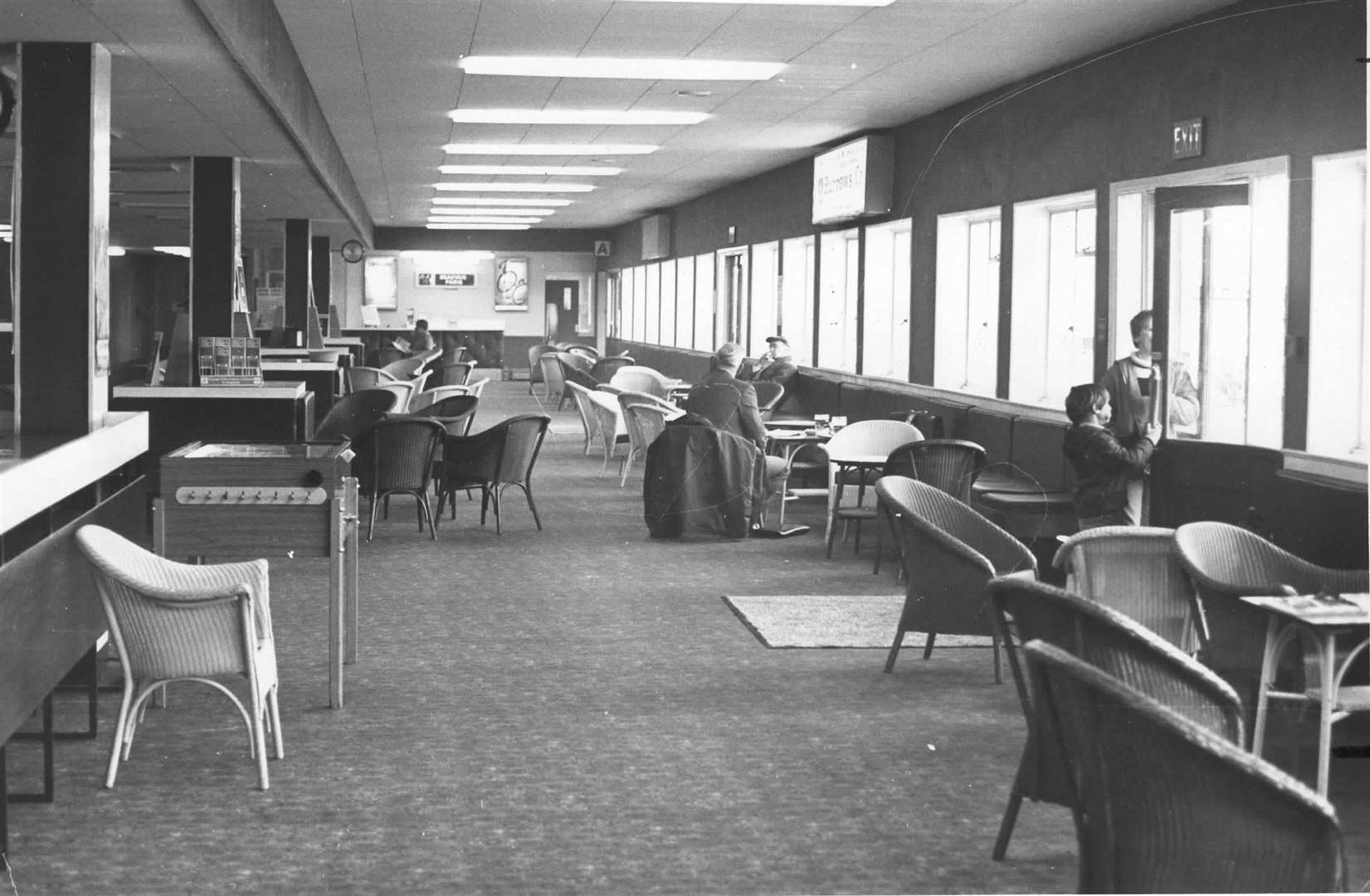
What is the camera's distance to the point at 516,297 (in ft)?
106

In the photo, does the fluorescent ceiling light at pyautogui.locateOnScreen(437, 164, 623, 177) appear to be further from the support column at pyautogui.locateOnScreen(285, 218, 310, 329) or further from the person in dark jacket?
the person in dark jacket

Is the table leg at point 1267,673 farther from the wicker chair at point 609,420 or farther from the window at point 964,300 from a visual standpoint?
the wicker chair at point 609,420

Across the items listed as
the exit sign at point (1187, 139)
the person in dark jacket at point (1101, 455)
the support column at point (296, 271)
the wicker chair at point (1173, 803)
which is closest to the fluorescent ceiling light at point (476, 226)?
the support column at point (296, 271)

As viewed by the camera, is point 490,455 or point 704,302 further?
point 704,302

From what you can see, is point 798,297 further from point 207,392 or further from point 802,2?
point 802,2

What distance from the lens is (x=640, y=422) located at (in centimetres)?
1196

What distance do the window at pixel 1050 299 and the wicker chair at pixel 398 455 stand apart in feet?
12.4

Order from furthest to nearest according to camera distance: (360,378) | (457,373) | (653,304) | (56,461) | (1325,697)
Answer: (653,304) < (457,373) < (360,378) < (56,461) < (1325,697)

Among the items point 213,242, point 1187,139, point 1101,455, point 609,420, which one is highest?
point 1187,139

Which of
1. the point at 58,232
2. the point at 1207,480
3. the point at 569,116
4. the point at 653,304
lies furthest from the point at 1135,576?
the point at 653,304

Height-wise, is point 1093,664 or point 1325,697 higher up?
point 1093,664

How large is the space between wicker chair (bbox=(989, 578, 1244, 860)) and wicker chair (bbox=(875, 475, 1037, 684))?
1384mm

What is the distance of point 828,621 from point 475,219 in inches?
A: 811

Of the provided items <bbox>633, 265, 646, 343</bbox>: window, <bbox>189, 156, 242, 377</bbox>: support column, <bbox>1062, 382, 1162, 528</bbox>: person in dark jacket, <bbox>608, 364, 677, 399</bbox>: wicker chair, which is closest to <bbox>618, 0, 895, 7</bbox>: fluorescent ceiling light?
<bbox>1062, 382, 1162, 528</bbox>: person in dark jacket
